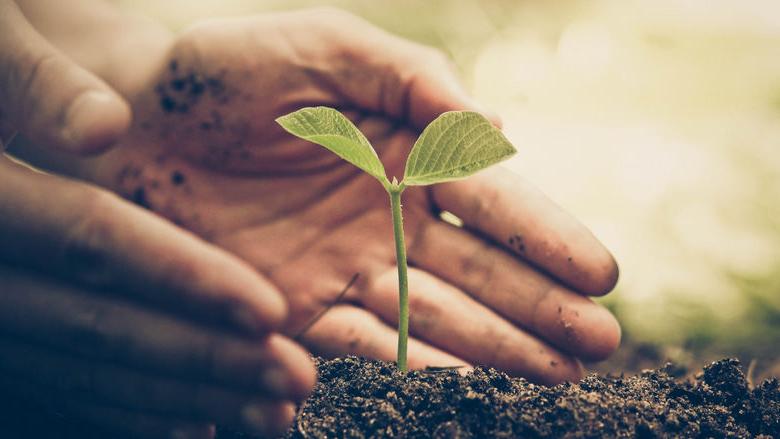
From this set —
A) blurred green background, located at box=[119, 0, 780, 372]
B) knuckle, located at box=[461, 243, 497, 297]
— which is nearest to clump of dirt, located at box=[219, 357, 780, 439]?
knuckle, located at box=[461, 243, 497, 297]

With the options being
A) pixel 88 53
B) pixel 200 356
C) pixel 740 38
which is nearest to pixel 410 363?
pixel 200 356

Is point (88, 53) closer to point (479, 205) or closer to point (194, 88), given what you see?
point (194, 88)

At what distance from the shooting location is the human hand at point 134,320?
2.89 ft

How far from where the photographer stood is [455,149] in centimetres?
107

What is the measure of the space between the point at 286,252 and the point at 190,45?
523 mm

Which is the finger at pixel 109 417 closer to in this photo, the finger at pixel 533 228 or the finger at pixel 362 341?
the finger at pixel 362 341

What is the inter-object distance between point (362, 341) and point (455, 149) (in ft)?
1.92

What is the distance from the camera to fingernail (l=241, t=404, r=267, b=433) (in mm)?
907

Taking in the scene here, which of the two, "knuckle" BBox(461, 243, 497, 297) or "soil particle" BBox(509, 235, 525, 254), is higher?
"soil particle" BBox(509, 235, 525, 254)

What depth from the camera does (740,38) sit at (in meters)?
3.10

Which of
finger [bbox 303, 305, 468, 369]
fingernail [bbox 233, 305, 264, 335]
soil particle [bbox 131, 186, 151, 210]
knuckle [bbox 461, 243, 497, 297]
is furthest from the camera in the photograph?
knuckle [bbox 461, 243, 497, 297]

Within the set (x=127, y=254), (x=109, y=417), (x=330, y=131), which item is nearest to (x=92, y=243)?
(x=127, y=254)

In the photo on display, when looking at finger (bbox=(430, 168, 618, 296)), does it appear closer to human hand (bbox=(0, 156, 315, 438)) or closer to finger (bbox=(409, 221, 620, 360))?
finger (bbox=(409, 221, 620, 360))

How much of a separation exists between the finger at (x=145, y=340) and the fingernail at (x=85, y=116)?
238mm
